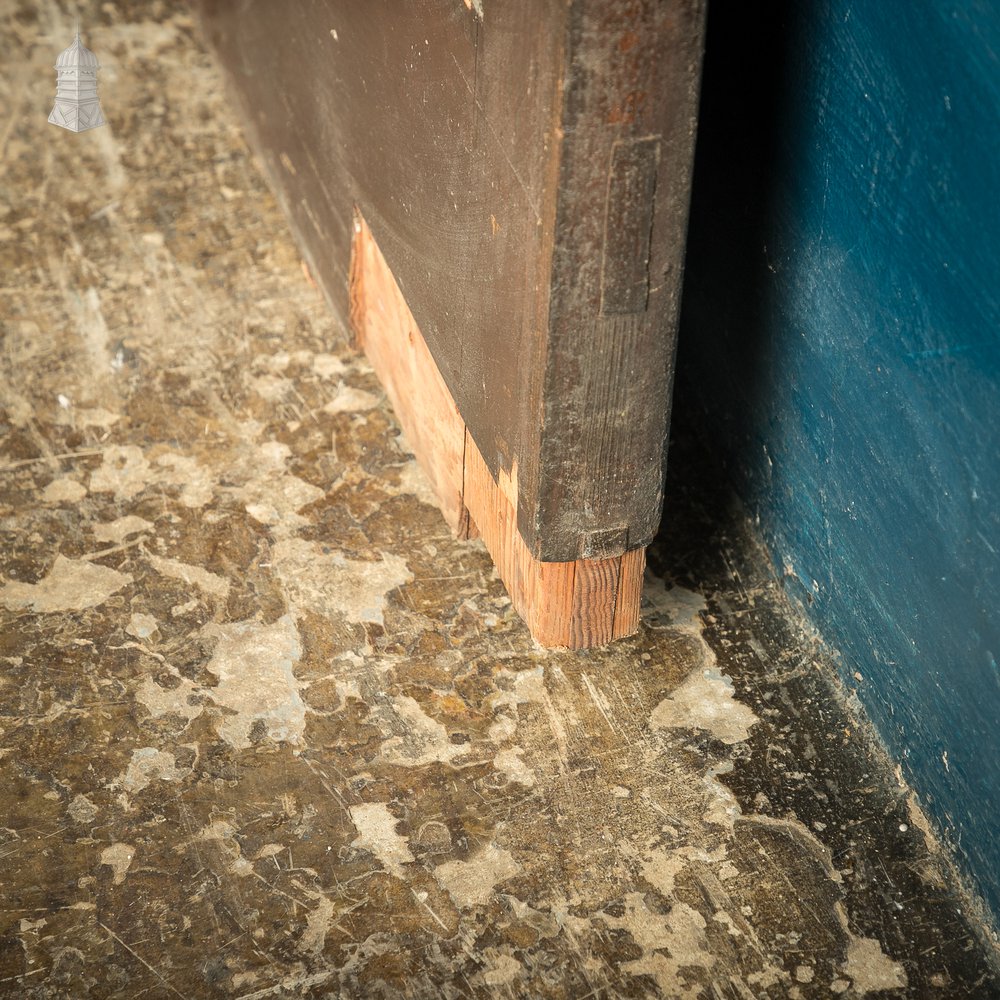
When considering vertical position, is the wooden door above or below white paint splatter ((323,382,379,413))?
above

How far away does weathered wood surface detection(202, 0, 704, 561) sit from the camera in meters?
1.56

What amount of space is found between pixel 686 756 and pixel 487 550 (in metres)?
0.50

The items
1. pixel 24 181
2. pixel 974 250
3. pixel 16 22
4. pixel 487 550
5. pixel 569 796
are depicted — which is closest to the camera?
pixel 974 250

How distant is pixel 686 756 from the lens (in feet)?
6.35

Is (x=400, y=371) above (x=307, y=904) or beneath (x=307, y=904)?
above

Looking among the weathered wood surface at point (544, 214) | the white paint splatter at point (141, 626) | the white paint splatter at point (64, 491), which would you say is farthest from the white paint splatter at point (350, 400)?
the white paint splatter at point (141, 626)

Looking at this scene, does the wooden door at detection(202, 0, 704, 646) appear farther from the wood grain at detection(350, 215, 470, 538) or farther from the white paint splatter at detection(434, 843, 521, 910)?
the white paint splatter at detection(434, 843, 521, 910)

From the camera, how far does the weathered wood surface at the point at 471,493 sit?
200cm

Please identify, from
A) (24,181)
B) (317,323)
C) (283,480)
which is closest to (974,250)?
(283,480)

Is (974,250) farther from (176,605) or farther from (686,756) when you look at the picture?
(176,605)

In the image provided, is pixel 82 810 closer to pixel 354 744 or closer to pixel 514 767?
pixel 354 744

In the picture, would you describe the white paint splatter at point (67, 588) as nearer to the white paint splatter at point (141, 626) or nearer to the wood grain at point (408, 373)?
the white paint splatter at point (141, 626)

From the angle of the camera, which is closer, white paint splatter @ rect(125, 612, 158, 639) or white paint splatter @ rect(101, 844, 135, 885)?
white paint splatter @ rect(101, 844, 135, 885)

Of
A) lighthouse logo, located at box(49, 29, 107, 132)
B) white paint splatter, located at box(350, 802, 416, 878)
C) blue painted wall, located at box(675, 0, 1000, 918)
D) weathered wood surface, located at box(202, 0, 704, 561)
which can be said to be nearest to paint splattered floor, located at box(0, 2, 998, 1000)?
white paint splatter, located at box(350, 802, 416, 878)
